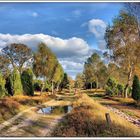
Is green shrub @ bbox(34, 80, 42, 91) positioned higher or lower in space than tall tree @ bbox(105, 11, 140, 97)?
lower

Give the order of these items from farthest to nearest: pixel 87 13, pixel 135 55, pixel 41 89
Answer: pixel 41 89
pixel 135 55
pixel 87 13

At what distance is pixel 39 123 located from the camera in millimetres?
14320

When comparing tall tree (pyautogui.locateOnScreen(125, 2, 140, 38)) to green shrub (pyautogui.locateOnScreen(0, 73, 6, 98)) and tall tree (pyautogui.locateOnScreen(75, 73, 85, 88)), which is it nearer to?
tall tree (pyautogui.locateOnScreen(75, 73, 85, 88))

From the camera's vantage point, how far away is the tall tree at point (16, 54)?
15.7 m

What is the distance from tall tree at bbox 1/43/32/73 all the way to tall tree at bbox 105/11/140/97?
3601mm

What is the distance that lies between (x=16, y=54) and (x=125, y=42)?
512 centimetres

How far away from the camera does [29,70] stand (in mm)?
17969

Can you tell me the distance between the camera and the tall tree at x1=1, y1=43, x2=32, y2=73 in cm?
1573

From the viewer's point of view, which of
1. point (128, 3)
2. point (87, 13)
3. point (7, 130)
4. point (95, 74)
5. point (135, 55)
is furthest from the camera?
point (135, 55)

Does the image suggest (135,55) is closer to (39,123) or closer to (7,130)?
(39,123)

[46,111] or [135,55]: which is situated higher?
[135,55]

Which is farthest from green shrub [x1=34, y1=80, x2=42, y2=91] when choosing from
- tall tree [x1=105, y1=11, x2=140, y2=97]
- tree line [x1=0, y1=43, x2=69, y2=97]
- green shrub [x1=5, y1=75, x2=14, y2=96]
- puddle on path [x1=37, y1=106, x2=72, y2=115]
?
tall tree [x1=105, y1=11, x2=140, y2=97]

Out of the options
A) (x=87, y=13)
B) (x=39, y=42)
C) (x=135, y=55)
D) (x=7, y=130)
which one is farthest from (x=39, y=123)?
(x=135, y=55)

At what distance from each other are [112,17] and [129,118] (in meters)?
4.10
